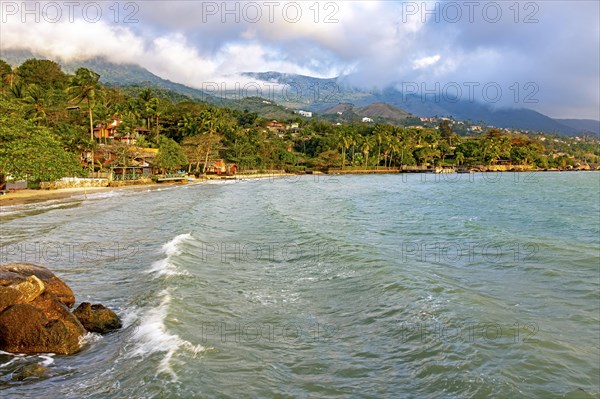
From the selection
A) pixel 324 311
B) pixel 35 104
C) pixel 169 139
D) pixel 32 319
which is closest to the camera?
pixel 32 319

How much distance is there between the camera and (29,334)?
8.66 m

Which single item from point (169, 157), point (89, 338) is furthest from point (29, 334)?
point (169, 157)

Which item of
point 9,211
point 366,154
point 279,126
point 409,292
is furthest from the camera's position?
point 279,126

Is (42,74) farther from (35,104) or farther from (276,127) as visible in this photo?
(276,127)

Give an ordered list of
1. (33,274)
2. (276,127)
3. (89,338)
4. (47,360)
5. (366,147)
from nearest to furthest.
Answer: (47,360)
(89,338)
(33,274)
(366,147)
(276,127)

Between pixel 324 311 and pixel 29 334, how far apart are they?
629 cm

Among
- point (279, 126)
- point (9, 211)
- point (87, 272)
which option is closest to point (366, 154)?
point (279, 126)

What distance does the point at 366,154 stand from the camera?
133 meters

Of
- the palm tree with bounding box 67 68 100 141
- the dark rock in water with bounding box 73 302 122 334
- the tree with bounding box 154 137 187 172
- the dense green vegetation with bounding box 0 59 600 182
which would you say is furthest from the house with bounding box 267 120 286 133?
the dark rock in water with bounding box 73 302 122 334

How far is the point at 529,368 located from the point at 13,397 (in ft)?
27.7

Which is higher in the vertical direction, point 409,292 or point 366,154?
point 366,154

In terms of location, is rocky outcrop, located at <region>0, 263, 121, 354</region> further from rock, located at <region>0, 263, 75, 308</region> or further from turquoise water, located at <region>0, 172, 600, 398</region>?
turquoise water, located at <region>0, 172, 600, 398</region>

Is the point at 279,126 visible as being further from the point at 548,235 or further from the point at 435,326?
the point at 435,326

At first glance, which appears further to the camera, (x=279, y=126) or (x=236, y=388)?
(x=279, y=126)
